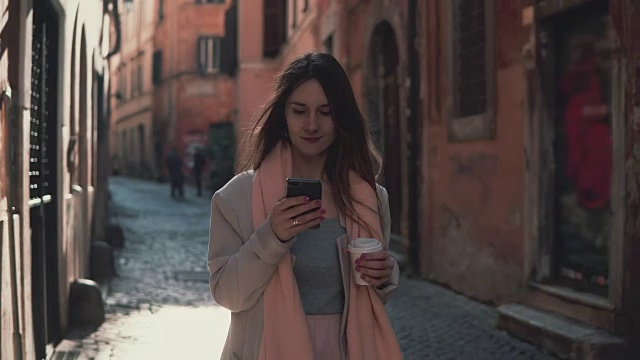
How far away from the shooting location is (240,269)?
Result: 2258 millimetres

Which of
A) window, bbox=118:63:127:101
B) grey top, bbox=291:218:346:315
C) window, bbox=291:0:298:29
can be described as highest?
window, bbox=118:63:127:101

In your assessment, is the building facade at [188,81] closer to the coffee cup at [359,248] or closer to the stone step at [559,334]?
the stone step at [559,334]

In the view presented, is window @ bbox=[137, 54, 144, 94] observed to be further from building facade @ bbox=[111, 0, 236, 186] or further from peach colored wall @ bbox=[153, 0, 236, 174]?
peach colored wall @ bbox=[153, 0, 236, 174]

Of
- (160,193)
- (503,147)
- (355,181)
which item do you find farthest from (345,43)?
(160,193)

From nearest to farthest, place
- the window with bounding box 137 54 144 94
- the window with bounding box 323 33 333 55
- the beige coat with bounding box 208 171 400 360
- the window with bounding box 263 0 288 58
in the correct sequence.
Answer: the beige coat with bounding box 208 171 400 360 < the window with bounding box 323 33 333 55 < the window with bounding box 263 0 288 58 < the window with bounding box 137 54 144 94

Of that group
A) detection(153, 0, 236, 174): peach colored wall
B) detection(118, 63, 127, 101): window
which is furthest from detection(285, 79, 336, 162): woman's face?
detection(118, 63, 127, 101): window

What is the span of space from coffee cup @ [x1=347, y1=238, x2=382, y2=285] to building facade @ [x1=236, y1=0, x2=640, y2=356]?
3808 millimetres

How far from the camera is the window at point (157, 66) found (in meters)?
37.9

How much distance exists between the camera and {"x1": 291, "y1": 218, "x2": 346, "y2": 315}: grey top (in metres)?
2.33

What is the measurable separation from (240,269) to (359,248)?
0.31m

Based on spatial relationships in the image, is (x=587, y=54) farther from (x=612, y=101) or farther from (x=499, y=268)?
(x=499, y=268)

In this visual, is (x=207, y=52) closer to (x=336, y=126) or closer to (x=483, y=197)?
(x=483, y=197)

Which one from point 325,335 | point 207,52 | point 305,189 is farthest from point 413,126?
point 207,52

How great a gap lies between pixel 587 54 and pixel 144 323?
4049mm
